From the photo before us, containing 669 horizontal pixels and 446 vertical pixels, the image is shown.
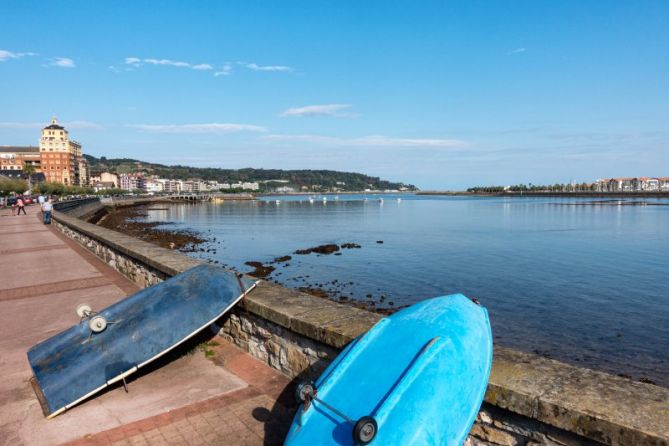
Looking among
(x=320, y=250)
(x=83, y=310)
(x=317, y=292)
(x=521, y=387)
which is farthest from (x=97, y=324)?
(x=320, y=250)

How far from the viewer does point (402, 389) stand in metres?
3.02

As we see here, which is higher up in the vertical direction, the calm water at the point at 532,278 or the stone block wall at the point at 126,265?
the stone block wall at the point at 126,265

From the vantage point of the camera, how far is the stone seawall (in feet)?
9.37

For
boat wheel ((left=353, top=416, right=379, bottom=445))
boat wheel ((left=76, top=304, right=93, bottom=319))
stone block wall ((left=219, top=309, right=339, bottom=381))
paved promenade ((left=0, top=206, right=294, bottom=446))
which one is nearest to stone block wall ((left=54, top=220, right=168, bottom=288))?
paved promenade ((left=0, top=206, right=294, bottom=446))

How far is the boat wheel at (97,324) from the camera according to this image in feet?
16.1

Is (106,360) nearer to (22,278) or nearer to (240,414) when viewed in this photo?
(240,414)

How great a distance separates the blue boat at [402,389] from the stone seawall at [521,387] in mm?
299

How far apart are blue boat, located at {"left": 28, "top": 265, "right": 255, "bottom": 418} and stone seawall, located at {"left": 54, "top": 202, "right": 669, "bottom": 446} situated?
0.70m

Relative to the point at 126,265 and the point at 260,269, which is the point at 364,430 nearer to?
the point at 126,265

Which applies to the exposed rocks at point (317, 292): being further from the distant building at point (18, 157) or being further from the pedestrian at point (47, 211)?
the distant building at point (18, 157)

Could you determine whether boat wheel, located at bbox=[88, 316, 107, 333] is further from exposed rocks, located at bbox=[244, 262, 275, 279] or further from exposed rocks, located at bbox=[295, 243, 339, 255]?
exposed rocks, located at bbox=[295, 243, 339, 255]

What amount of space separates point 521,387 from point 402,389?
36.9 inches

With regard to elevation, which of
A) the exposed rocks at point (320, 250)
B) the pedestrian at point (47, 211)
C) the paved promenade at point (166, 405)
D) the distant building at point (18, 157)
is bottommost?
the exposed rocks at point (320, 250)

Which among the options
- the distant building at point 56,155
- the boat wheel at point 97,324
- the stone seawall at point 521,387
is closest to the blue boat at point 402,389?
the stone seawall at point 521,387
